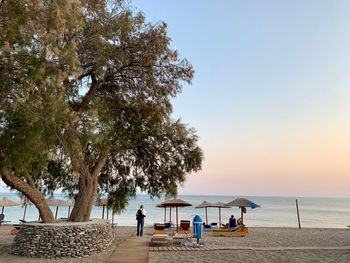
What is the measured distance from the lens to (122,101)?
16250 mm

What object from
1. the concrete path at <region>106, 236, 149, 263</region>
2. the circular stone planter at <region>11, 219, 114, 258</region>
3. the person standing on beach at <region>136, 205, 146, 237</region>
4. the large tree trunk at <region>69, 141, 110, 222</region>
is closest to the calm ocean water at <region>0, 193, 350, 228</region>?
the person standing on beach at <region>136, 205, 146, 237</region>

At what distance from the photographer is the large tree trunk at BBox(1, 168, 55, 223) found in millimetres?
12227

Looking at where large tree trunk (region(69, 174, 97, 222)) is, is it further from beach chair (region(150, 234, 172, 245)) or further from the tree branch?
the tree branch

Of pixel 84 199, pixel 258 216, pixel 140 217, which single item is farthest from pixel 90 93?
pixel 258 216

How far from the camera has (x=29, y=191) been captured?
1310 cm

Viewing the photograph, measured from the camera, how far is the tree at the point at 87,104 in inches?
320

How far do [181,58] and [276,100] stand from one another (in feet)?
25.9

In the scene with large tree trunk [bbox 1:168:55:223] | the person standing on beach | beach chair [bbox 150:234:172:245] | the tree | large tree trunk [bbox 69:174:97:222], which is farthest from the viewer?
the person standing on beach

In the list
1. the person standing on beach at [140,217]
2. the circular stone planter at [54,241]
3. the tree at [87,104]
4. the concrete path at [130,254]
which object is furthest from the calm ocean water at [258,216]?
the circular stone planter at [54,241]

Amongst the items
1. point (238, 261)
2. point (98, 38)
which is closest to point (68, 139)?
point (98, 38)

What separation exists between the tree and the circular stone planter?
4.44ft

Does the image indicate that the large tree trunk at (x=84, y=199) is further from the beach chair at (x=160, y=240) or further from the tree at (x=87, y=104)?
the beach chair at (x=160, y=240)

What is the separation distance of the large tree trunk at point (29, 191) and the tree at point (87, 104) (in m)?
0.04

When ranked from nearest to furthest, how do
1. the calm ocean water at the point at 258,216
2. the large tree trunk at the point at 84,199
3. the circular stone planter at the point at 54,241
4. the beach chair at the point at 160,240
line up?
the circular stone planter at the point at 54,241, the beach chair at the point at 160,240, the large tree trunk at the point at 84,199, the calm ocean water at the point at 258,216
